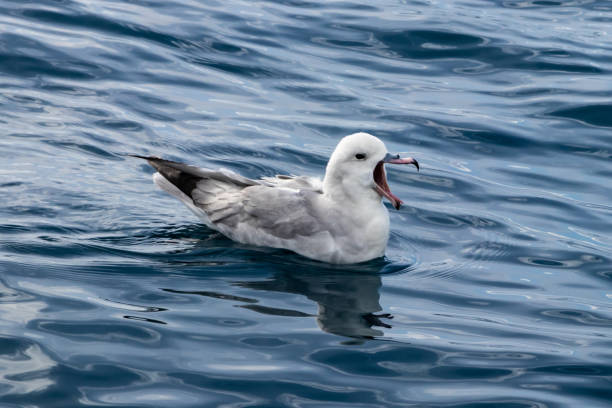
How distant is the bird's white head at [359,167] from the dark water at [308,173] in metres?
0.59

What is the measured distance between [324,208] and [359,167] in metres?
0.46

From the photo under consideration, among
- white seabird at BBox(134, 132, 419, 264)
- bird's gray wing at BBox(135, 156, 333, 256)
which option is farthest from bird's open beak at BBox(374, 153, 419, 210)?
bird's gray wing at BBox(135, 156, 333, 256)

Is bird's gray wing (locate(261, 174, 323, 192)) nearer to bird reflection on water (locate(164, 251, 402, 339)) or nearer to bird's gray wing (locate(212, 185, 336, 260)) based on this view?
bird's gray wing (locate(212, 185, 336, 260))

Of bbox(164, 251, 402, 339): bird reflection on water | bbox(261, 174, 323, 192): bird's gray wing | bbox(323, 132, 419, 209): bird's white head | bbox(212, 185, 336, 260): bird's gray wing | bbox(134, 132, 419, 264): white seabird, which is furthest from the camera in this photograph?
bbox(261, 174, 323, 192): bird's gray wing

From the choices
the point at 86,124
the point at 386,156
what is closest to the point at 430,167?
the point at 386,156

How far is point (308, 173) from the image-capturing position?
10906 mm

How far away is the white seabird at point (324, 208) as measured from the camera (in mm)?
8352

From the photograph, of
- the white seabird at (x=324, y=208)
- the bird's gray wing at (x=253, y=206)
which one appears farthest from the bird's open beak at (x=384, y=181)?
the bird's gray wing at (x=253, y=206)

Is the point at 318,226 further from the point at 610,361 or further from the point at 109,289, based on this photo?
the point at 610,361

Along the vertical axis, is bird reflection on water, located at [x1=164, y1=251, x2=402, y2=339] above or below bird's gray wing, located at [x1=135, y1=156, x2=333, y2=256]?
below

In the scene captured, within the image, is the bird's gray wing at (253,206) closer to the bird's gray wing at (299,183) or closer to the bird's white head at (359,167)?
the bird's gray wing at (299,183)

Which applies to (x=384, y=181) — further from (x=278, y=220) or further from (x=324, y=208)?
(x=278, y=220)

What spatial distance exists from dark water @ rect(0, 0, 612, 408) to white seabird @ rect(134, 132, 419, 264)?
19 cm

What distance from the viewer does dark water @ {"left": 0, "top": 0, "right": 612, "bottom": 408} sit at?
6.30 metres
